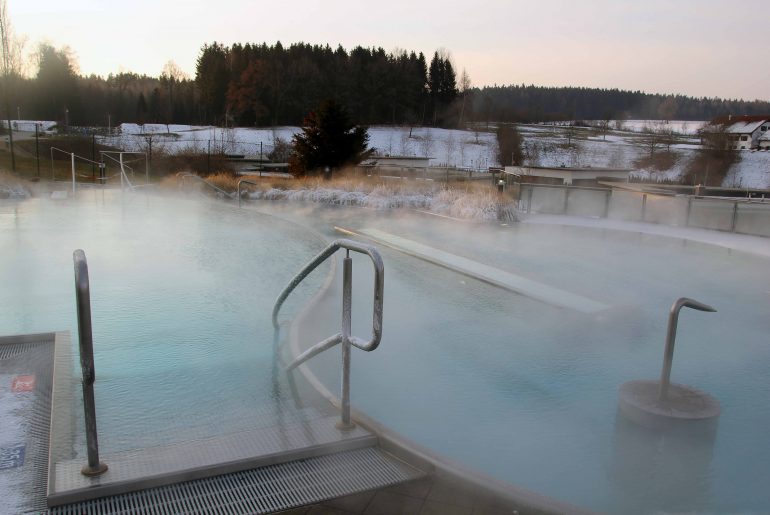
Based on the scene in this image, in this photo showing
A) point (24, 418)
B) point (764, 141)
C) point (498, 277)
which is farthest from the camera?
point (764, 141)

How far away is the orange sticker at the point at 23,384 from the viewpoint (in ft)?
10.4

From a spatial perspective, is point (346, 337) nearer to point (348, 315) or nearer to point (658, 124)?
point (348, 315)

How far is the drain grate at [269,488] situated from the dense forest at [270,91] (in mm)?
43939

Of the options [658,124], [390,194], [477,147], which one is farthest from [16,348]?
[658,124]

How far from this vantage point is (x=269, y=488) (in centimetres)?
232

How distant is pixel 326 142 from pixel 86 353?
16.3 metres

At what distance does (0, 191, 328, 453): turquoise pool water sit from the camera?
3111mm

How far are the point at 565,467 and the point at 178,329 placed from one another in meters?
3.03

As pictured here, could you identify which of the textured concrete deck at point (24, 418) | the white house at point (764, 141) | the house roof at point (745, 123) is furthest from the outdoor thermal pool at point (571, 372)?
Answer: the house roof at point (745, 123)

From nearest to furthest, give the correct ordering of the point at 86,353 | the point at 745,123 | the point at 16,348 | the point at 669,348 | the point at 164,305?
the point at 86,353, the point at 669,348, the point at 16,348, the point at 164,305, the point at 745,123

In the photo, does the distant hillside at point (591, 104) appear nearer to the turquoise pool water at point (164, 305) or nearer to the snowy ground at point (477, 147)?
the snowy ground at point (477, 147)

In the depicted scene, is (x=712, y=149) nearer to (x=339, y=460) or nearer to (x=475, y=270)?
(x=475, y=270)

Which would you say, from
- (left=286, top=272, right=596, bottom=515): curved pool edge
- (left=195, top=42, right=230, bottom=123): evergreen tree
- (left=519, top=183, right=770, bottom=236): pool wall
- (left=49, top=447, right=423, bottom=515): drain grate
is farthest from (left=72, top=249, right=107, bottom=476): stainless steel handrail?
(left=195, top=42, right=230, bottom=123): evergreen tree

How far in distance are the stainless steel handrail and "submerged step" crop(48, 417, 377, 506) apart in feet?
0.18
